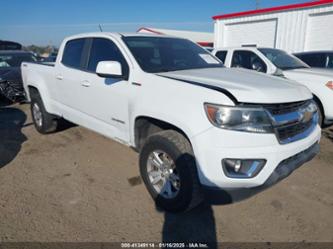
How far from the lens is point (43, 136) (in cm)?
566

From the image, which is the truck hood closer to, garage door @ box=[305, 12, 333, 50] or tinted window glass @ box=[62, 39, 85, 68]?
tinted window glass @ box=[62, 39, 85, 68]

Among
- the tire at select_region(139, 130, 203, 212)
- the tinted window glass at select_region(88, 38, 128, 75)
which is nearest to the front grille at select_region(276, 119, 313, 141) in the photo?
the tire at select_region(139, 130, 203, 212)

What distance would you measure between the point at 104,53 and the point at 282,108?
239 centimetres

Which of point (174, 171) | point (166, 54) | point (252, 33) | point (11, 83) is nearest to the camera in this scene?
point (174, 171)

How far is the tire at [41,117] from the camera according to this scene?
5.41 m

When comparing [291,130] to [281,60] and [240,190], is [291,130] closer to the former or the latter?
[240,190]

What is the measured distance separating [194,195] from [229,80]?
119cm

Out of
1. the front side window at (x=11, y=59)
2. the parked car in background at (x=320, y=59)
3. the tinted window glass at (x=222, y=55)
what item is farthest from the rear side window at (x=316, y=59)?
the front side window at (x=11, y=59)

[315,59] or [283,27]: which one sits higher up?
[283,27]

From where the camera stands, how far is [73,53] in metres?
4.53

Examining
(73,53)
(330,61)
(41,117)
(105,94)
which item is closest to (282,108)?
(105,94)

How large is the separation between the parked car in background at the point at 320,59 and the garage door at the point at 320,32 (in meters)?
6.84

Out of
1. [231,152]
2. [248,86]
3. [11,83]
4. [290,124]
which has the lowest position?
[11,83]

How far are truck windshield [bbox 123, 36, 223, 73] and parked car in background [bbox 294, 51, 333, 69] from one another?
16.9 ft
